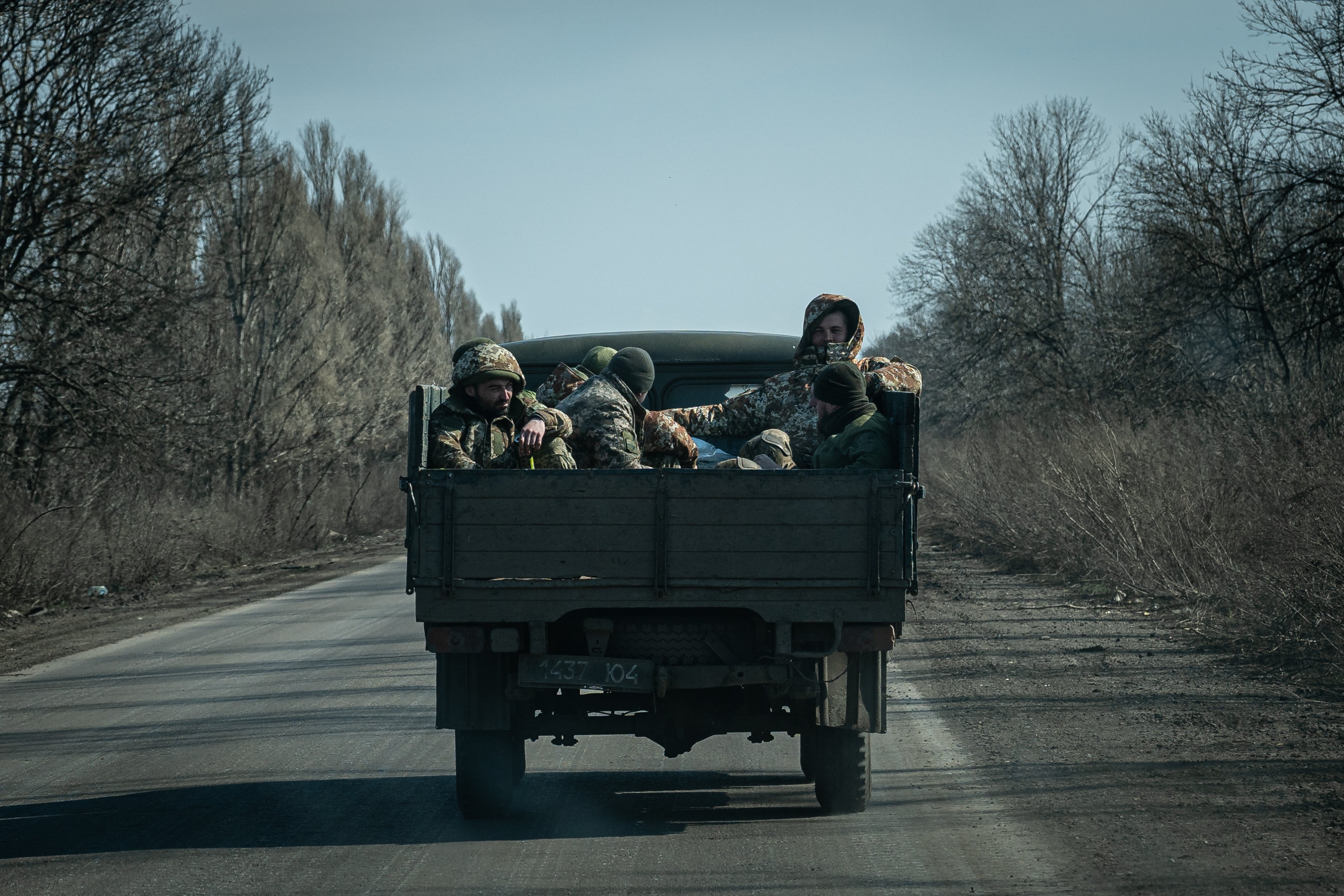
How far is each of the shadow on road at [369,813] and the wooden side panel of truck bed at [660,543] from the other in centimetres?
100

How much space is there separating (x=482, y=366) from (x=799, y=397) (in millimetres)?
2177

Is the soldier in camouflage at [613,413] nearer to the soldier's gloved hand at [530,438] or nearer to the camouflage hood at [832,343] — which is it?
the soldier's gloved hand at [530,438]

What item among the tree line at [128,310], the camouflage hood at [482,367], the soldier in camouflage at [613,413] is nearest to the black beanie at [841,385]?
the soldier in camouflage at [613,413]

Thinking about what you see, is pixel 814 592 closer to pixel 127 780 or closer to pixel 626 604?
pixel 626 604

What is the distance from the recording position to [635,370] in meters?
5.75

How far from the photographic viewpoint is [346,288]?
32.2 metres

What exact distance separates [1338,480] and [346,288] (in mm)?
27878

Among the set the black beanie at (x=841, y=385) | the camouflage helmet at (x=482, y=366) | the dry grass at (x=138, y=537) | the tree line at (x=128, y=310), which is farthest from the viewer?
the tree line at (x=128, y=310)

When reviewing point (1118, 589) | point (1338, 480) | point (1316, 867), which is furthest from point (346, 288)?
point (1316, 867)

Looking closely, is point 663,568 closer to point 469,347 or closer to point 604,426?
point 604,426

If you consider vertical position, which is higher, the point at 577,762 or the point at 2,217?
the point at 2,217

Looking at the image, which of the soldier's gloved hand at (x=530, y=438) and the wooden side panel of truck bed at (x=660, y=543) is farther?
the soldier's gloved hand at (x=530, y=438)

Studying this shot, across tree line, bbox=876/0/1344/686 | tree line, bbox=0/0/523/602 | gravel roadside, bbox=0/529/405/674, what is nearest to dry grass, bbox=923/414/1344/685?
tree line, bbox=876/0/1344/686

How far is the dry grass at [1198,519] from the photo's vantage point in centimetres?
820
